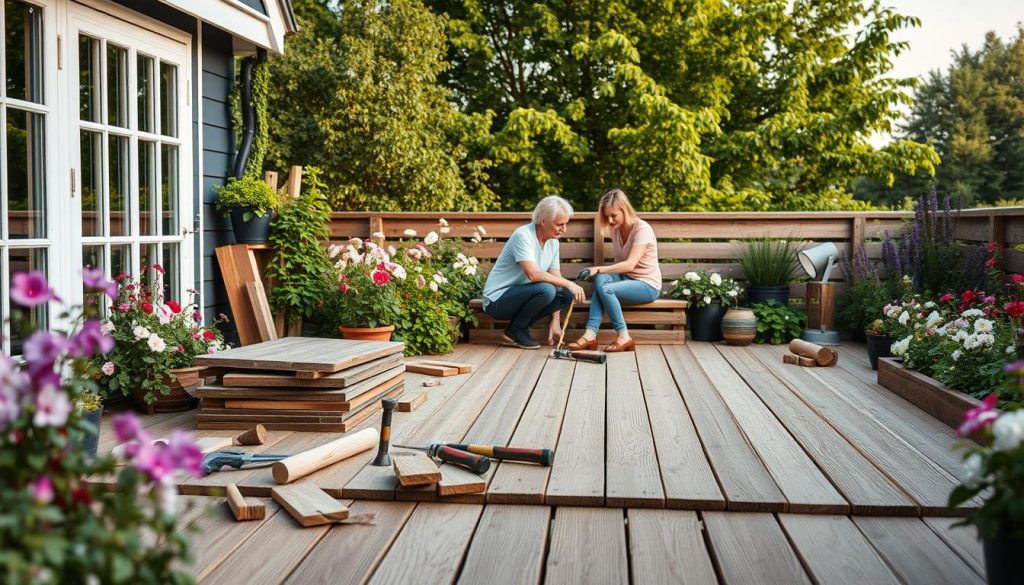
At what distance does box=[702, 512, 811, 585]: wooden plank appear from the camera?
2158 mm

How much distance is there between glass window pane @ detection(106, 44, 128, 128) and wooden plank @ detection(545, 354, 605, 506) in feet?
8.42

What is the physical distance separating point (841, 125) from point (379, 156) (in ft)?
19.7

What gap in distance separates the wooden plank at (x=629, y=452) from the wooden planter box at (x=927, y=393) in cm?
126

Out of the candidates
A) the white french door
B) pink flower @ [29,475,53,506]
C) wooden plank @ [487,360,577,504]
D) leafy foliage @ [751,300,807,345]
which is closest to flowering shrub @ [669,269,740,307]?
leafy foliage @ [751,300,807,345]

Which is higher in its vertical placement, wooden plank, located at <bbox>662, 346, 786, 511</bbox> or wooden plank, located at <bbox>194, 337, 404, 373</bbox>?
wooden plank, located at <bbox>194, 337, 404, 373</bbox>

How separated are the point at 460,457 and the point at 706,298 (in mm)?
4145

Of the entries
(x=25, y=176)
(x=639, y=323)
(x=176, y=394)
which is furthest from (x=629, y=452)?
(x=639, y=323)

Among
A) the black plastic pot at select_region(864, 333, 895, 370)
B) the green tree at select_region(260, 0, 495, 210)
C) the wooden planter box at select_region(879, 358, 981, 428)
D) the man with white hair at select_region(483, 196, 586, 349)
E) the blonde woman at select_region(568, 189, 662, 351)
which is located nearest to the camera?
the wooden planter box at select_region(879, 358, 981, 428)

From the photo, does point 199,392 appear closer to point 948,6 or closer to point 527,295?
point 527,295

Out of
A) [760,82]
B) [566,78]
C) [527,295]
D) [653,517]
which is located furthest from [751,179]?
[653,517]

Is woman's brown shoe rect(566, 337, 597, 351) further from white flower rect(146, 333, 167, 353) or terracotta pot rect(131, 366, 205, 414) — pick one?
white flower rect(146, 333, 167, 353)

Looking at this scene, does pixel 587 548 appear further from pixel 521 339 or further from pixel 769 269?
pixel 769 269

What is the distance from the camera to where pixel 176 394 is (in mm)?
4152

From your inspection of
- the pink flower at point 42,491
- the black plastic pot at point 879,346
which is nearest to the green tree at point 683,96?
the black plastic pot at point 879,346
